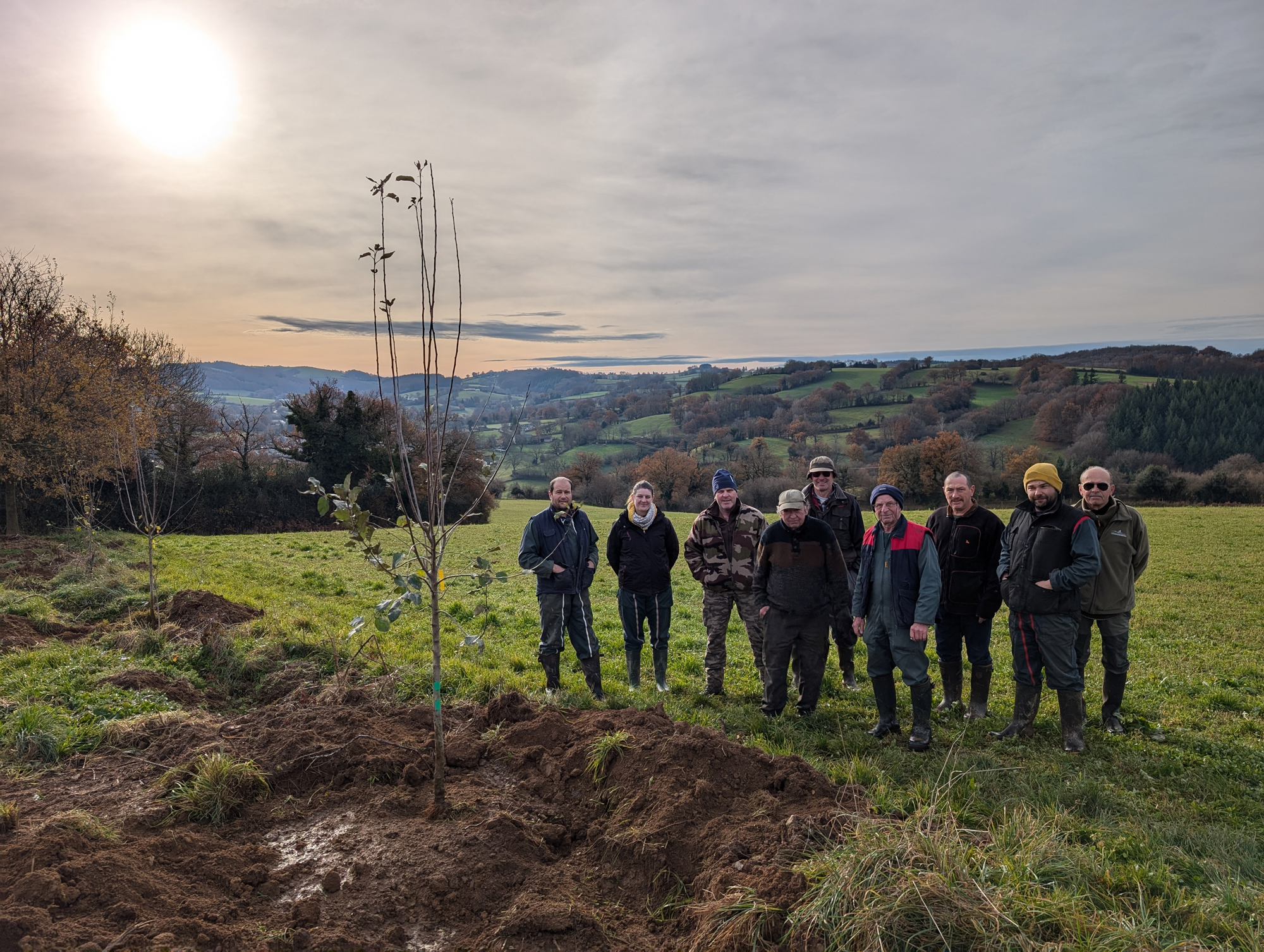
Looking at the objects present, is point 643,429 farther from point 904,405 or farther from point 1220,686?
point 1220,686

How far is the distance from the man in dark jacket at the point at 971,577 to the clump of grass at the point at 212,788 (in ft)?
19.4

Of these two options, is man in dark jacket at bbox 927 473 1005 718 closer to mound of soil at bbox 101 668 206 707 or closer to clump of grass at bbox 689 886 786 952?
clump of grass at bbox 689 886 786 952

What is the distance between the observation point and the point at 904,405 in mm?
79938

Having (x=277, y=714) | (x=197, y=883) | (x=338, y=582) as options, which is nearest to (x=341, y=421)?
(x=338, y=582)

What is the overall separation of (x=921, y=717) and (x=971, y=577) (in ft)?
5.32

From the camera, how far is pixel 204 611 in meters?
9.26

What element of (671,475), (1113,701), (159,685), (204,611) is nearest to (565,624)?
(159,685)

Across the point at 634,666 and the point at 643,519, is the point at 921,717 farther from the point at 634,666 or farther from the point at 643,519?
the point at 643,519

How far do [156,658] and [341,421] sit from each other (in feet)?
100

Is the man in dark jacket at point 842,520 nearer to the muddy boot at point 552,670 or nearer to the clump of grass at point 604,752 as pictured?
the muddy boot at point 552,670

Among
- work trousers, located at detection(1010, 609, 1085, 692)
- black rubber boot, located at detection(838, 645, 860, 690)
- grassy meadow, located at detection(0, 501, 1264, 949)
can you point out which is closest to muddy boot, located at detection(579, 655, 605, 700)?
grassy meadow, located at detection(0, 501, 1264, 949)

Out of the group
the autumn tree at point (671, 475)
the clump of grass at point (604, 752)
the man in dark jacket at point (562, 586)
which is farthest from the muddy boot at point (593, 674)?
the autumn tree at point (671, 475)

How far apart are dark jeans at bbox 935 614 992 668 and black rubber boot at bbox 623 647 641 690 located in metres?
3.20

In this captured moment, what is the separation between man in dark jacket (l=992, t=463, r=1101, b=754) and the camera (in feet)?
18.6
